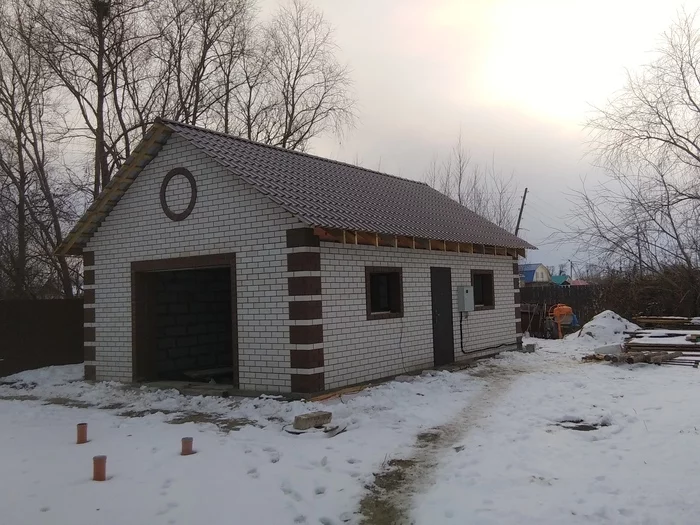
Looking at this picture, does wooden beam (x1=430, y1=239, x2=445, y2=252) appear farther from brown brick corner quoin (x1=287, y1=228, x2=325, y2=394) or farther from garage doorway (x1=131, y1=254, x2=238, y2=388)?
garage doorway (x1=131, y1=254, x2=238, y2=388)

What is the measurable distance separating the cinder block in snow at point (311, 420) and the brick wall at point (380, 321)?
6.65 ft

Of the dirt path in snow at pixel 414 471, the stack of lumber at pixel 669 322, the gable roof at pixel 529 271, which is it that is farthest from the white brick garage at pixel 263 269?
the gable roof at pixel 529 271

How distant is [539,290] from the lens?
2602 cm

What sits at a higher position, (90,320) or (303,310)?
(303,310)

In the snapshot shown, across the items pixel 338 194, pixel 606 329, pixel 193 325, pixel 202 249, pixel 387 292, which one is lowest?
pixel 606 329

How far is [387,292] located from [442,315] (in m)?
1.97

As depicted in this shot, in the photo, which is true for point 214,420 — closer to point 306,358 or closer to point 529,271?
point 306,358

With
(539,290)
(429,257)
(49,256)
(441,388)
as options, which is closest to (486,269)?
(429,257)

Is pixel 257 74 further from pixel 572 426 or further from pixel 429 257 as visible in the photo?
pixel 572 426

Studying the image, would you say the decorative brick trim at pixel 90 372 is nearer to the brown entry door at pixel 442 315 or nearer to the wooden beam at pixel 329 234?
the wooden beam at pixel 329 234

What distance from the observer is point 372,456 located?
22.6 ft

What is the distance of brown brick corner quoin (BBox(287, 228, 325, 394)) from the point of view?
9.87 m

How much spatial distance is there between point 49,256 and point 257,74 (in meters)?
12.3

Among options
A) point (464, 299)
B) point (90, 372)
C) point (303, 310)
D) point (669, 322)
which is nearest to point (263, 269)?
point (303, 310)
